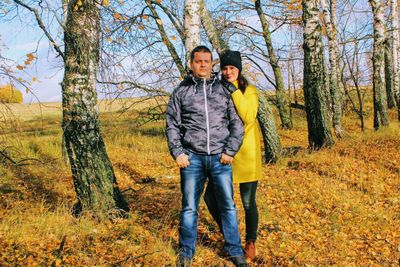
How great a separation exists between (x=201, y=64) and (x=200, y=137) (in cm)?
71

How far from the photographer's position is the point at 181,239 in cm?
363

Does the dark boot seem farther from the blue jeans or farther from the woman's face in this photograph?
the woman's face

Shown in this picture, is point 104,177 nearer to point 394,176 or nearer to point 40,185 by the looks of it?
point 40,185

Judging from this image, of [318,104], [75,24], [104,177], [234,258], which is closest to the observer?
[234,258]

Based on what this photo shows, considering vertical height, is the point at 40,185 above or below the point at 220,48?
below

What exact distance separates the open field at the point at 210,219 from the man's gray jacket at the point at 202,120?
1.20m

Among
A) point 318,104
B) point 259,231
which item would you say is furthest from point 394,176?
point 259,231

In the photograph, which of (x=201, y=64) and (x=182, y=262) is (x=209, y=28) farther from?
(x=182, y=262)

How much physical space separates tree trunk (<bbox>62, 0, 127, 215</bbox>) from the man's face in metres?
1.73

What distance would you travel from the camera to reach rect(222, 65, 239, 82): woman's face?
3.78 metres

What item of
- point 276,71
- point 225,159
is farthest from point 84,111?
point 276,71

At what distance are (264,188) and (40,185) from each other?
13.4 feet

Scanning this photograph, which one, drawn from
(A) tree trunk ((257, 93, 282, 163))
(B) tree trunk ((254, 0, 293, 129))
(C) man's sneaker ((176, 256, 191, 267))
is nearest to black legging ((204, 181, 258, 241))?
(C) man's sneaker ((176, 256, 191, 267))

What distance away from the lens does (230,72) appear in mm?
3795
